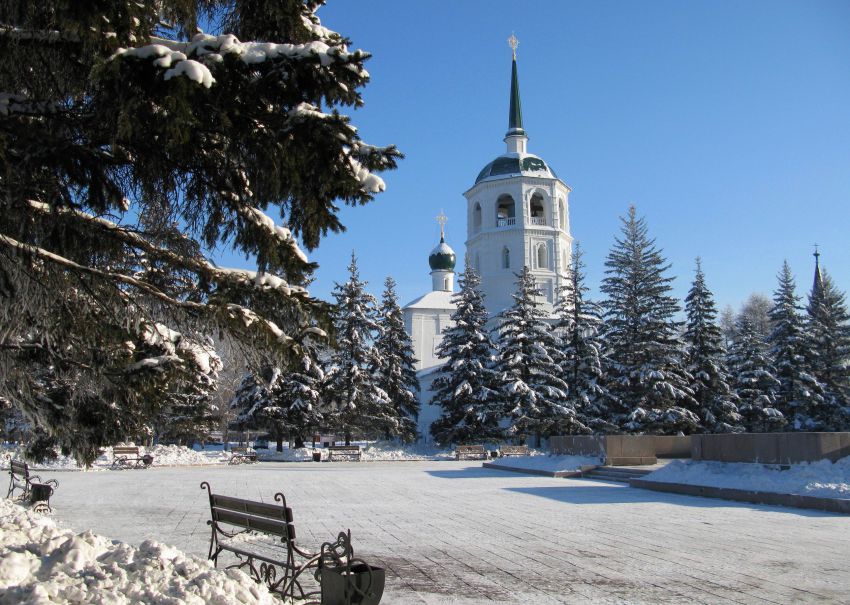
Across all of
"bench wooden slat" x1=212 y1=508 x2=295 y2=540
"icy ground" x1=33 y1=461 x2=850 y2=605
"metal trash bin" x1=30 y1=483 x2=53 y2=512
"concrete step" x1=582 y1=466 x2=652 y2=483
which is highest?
"bench wooden slat" x1=212 y1=508 x2=295 y2=540

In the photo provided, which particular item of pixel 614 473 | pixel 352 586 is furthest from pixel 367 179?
pixel 614 473

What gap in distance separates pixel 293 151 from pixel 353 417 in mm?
37233

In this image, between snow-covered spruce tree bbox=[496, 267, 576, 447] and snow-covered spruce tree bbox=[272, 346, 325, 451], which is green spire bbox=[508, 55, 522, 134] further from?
snow-covered spruce tree bbox=[272, 346, 325, 451]

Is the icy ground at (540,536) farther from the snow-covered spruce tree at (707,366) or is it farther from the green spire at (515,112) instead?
the green spire at (515,112)

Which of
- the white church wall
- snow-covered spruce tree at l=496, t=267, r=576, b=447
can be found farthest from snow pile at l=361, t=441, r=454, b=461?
the white church wall

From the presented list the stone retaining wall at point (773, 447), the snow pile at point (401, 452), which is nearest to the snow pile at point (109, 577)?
the stone retaining wall at point (773, 447)

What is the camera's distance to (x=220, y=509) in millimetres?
7422

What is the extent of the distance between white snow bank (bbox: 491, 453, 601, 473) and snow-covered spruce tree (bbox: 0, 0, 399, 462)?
18018 mm

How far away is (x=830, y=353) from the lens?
42.7m

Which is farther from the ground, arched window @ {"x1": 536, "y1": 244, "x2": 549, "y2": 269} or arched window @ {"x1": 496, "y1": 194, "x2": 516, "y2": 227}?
arched window @ {"x1": 496, "y1": 194, "x2": 516, "y2": 227}

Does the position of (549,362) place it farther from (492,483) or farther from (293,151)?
(293,151)

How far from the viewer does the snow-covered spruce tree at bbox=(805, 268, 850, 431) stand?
41.5m

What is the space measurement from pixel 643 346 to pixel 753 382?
854 centimetres

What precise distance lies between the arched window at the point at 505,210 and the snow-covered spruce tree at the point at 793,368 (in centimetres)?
2215
